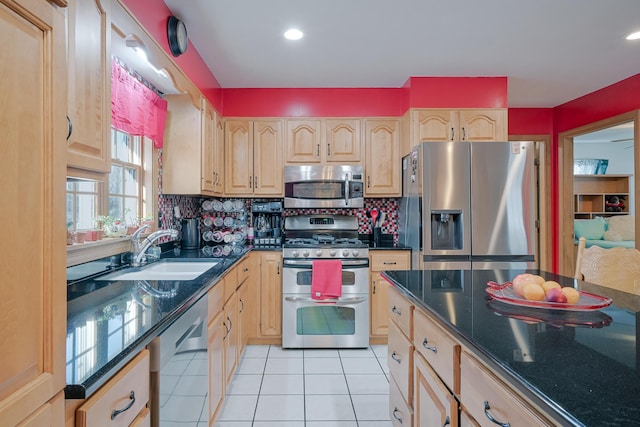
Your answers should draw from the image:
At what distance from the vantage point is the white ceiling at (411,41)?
2.17m

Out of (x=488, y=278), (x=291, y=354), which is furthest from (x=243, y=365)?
(x=488, y=278)

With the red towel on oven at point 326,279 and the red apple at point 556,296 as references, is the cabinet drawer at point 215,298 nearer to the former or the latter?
the red towel on oven at point 326,279

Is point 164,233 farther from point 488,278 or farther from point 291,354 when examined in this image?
point 488,278

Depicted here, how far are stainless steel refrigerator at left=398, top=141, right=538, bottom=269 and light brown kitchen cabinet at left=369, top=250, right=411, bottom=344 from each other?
0.93 feet

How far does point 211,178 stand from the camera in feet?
9.88

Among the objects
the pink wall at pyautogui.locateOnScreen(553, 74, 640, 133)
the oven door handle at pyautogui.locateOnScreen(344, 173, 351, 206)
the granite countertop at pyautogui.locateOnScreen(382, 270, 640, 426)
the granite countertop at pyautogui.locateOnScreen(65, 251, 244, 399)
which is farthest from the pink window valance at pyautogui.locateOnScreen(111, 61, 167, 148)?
the pink wall at pyautogui.locateOnScreen(553, 74, 640, 133)

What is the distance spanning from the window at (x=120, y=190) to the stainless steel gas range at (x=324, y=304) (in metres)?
1.23

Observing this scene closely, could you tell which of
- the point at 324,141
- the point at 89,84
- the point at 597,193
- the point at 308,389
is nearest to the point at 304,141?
the point at 324,141

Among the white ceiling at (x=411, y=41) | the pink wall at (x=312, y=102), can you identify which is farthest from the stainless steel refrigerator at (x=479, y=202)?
the pink wall at (x=312, y=102)

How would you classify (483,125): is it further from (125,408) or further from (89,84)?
(125,408)

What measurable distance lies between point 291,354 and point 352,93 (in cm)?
253

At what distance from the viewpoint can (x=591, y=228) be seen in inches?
238

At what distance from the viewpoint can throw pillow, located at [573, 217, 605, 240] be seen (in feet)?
19.6

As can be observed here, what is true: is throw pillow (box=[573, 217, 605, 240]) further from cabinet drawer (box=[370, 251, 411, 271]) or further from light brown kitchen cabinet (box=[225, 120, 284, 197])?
light brown kitchen cabinet (box=[225, 120, 284, 197])
